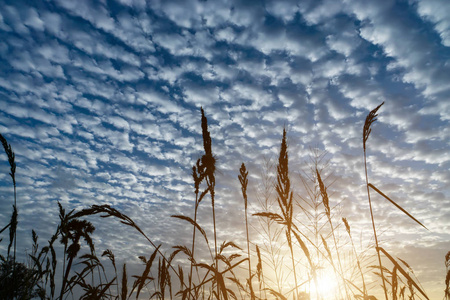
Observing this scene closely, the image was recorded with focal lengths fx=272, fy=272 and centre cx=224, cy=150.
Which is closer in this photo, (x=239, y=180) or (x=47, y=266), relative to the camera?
(x=239, y=180)

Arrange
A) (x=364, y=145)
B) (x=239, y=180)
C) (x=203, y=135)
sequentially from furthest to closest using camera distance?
1. (x=239, y=180)
2. (x=203, y=135)
3. (x=364, y=145)

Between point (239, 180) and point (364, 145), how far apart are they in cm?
191

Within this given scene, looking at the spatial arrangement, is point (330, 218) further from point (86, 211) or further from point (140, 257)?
point (140, 257)

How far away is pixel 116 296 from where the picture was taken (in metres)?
3.30

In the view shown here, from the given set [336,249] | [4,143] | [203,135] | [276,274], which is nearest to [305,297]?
[336,249]

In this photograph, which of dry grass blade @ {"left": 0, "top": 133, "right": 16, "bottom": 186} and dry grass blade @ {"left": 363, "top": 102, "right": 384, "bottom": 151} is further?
dry grass blade @ {"left": 0, "top": 133, "right": 16, "bottom": 186}

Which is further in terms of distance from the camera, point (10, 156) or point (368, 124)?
point (10, 156)

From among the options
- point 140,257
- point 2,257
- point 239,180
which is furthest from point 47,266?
point 239,180

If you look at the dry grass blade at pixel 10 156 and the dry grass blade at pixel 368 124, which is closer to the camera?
the dry grass blade at pixel 368 124

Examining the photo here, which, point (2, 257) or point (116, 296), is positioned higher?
point (2, 257)

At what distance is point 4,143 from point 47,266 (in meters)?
2.28

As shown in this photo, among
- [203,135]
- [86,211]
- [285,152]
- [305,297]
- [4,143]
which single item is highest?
[4,143]

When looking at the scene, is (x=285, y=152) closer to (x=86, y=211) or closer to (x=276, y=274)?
Answer: (x=86, y=211)

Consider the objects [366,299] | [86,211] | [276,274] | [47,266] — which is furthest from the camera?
[276,274]
